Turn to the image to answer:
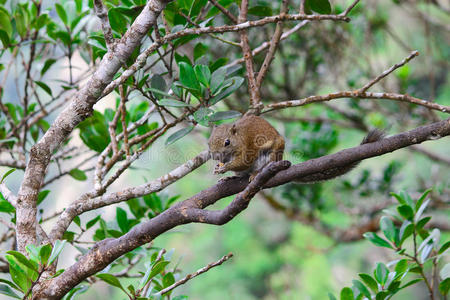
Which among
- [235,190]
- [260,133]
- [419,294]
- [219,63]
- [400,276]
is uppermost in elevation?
[219,63]

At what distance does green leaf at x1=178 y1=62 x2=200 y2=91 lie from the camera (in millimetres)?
1104

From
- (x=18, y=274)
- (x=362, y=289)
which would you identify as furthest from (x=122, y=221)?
(x=362, y=289)

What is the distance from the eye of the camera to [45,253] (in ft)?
2.95

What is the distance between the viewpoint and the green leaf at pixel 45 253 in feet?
2.93

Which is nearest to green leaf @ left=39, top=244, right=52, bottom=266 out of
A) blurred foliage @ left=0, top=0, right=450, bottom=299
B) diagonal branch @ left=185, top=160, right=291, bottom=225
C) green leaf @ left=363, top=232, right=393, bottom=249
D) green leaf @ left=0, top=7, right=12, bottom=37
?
blurred foliage @ left=0, top=0, right=450, bottom=299

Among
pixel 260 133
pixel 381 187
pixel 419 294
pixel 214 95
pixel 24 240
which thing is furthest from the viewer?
pixel 419 294

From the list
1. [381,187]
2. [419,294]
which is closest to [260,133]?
[381,187]

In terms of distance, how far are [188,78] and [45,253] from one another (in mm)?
508

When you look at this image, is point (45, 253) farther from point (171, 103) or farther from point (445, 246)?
point (445, 246)

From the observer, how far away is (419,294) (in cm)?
638

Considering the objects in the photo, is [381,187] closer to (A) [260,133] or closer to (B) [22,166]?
(A) [260,133]

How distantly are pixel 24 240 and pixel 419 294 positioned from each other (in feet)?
21.2

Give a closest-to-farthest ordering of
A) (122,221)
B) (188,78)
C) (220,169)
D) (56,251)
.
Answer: (56,251), (188,78), (122,221), (220,169)

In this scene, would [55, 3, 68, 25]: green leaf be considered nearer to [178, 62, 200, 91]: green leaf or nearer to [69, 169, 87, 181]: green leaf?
[69, 169, 87, 181]: green leaf
